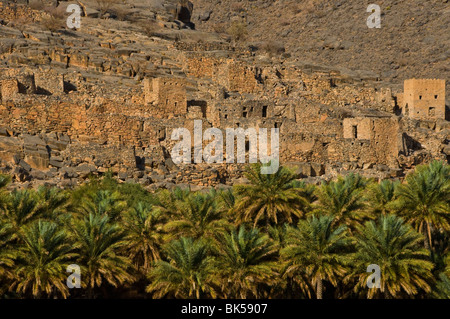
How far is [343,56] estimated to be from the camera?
254ft

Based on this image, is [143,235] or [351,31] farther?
[351,31]

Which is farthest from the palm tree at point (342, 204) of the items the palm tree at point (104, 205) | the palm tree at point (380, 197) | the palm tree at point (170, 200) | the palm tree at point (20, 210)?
the palm tree at point (20, 210)

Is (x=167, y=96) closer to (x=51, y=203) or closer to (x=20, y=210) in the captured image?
(x=51, y=203)

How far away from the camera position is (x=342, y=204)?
2538cm

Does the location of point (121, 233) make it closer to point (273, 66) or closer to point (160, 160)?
point (160, 160)

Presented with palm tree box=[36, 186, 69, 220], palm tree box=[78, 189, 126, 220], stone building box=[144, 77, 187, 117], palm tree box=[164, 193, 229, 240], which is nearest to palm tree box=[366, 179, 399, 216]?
palm tree box=[164, 193, 229, 240]

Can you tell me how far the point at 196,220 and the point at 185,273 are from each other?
305cm

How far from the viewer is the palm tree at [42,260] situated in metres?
21.4

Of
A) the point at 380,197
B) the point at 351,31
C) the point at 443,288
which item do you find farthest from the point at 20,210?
the point at 351,31

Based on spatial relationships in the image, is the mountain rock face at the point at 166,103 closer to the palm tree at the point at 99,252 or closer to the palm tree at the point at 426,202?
the palm tree at the point at 426,202

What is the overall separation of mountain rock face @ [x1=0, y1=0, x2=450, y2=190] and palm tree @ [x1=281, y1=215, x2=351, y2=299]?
5.30 m
